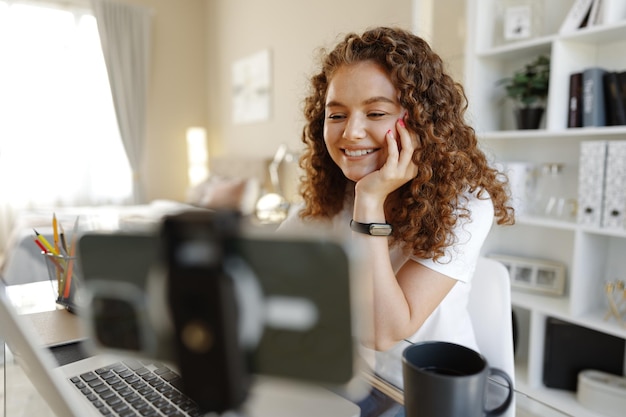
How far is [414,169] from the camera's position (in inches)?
33.8

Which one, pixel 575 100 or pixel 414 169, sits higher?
pixel 575 100

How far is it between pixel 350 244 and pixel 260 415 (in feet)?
0.50

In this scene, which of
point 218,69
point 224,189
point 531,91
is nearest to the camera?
point 531,91

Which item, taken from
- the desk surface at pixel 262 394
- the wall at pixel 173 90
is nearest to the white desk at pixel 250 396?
the desk surface at pixel 262 394

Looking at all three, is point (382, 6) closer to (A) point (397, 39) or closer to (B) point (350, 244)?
(A) point (397, 39)

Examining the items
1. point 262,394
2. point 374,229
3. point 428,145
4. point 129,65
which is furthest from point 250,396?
point 129,65

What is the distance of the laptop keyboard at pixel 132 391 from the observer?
1.48 ft

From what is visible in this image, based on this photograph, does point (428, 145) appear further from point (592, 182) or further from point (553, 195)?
point (553, 195)

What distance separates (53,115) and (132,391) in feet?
14.7

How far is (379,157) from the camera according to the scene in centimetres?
85

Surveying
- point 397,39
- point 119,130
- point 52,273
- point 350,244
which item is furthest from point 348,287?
point 119,130

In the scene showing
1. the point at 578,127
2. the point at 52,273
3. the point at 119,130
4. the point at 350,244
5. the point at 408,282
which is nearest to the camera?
the point at 350,244

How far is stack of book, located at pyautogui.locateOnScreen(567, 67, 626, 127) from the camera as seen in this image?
5.34ft

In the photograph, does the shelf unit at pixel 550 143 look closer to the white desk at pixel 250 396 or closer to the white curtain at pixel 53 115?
the white desk at pixel 250 396
